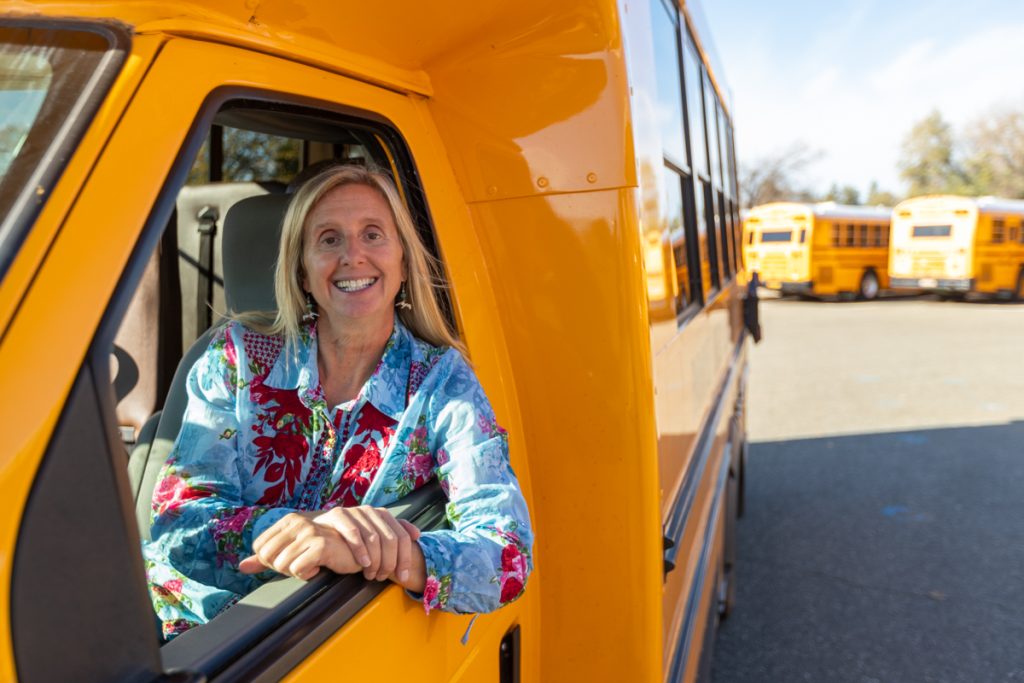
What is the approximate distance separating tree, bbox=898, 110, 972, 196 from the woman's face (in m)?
55.9

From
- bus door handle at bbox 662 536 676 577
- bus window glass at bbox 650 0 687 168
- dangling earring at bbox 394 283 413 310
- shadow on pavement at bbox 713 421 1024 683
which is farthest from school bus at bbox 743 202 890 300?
dangling earring at bbox 394 283 413 310

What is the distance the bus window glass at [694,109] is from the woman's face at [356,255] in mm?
1657

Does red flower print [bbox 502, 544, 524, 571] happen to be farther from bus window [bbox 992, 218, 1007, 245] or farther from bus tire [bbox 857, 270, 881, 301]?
bus tire [bbox 857, 270, 881, 301]

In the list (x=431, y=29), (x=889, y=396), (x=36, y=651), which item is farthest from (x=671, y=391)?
(x=889, y=396)

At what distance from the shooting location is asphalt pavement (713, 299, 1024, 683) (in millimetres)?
3578

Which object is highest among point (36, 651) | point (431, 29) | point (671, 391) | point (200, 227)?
point (431, 29)

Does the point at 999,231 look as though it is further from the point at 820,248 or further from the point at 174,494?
the point at 174,494

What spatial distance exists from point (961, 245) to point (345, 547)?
854 inches

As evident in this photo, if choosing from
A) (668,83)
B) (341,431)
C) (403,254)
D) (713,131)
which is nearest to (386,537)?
(341,431)

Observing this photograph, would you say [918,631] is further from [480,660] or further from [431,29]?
[431,29]

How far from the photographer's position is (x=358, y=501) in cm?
138

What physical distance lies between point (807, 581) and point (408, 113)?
3.76 metres

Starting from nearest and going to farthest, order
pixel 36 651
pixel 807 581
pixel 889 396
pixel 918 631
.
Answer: pixel 36 651
pixel 918 631
pixel 807 581
pixel 889 396

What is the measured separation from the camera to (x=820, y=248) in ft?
65.9
